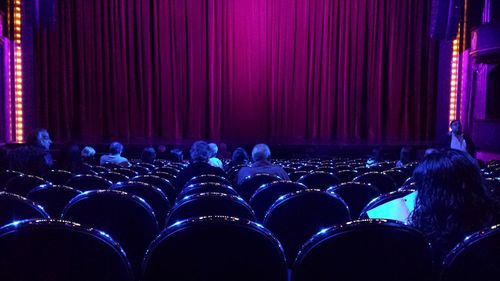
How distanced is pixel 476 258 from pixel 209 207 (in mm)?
1343

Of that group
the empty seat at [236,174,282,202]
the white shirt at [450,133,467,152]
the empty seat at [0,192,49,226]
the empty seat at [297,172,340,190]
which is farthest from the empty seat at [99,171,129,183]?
the white shirt at [450,133,467,152]

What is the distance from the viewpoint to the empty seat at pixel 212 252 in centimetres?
181

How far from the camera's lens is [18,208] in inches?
106

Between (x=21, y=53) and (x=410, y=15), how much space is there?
10.2m

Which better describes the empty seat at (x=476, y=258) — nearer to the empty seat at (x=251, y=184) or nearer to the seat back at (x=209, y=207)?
the seat back at (x=209, y=207)

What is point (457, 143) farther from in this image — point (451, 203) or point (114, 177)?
point (451, 203)

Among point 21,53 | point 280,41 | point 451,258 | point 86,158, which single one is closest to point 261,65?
point 280,41

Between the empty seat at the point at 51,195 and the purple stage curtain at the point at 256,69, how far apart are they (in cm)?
1075

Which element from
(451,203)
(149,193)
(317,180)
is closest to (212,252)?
(451,203)

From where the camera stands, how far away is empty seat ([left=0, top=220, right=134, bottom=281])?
1718 millimetres

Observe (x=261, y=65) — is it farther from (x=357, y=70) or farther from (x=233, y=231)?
(x=233, y=231)

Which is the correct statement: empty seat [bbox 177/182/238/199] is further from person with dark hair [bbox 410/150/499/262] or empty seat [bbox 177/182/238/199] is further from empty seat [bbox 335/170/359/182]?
empty seat [bbox 335/170/359/182]

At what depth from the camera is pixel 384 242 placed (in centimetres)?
186

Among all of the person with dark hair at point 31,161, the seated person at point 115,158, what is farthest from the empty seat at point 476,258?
the seated person at point 115,158
